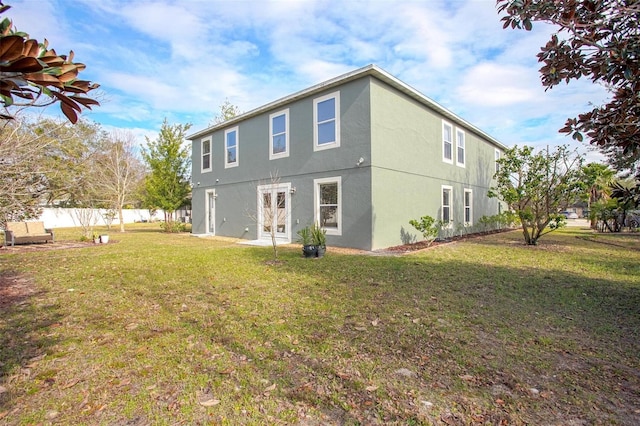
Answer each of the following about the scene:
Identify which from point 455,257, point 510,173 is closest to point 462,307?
point 455,257

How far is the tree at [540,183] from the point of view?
10.3 meters

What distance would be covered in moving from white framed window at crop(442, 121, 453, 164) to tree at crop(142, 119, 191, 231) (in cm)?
1423

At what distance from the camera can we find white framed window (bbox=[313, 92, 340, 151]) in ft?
34.8

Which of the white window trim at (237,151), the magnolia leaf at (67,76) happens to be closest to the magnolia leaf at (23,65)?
the magnolia leaf at (67,76)

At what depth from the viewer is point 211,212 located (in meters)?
16.5

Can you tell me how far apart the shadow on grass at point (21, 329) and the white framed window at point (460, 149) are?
15088mm

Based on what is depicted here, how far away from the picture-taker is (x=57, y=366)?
110 inches

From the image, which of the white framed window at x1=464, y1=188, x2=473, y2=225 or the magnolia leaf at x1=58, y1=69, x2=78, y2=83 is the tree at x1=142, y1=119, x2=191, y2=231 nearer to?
the white framed window at x1=464, y1=188, x2=473, y2=225

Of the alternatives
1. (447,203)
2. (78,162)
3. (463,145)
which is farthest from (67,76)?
(78,162)

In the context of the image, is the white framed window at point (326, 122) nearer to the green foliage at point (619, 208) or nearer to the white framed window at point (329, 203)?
the white framed window at point (329, 203)

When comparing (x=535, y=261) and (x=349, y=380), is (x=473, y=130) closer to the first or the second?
(x=535, y=261)

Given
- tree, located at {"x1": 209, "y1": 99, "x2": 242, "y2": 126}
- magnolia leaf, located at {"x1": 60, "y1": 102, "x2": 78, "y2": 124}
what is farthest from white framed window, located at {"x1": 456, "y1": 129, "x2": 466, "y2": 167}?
tree, located at {"x1": 209, "y1": 99, "x2": 242, "y2": 126}

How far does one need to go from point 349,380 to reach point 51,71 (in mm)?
2662

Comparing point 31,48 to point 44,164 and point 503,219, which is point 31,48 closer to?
point 44,164
